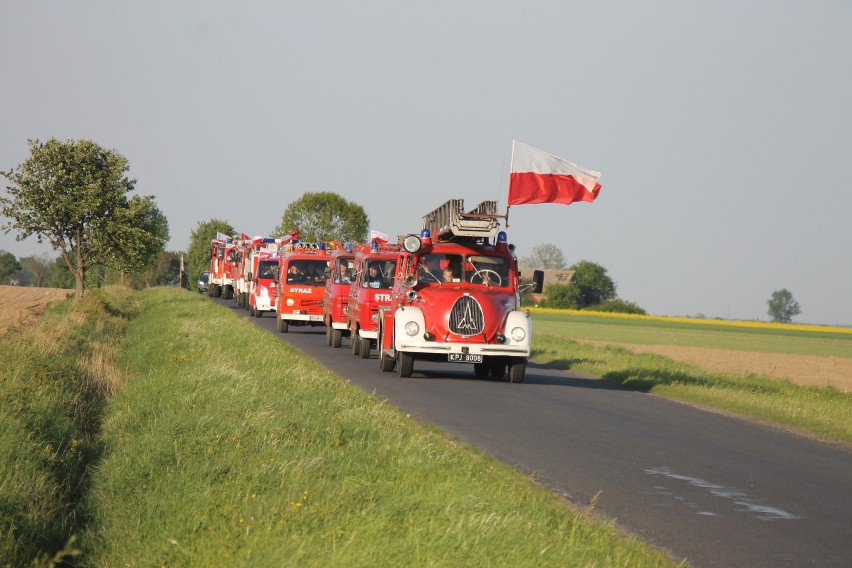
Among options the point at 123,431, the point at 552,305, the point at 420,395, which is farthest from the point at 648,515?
the point at 552,305

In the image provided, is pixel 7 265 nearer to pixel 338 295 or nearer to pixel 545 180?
pixel 338 295

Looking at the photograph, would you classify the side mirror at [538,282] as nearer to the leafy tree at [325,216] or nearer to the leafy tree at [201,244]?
the leafy tree at [325,216]

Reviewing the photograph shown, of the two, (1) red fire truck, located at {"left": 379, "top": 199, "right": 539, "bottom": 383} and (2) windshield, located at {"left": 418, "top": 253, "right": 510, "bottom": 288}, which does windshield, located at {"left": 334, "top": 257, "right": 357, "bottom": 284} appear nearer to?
(1) red fire truck, located at {"left": 379, "top": 199, "right": 539, "bottom": 383}

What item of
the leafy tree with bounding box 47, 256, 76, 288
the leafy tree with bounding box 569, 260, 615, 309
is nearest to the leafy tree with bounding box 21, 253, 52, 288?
the leafy tree with bounding box 47, 256, 76, 288

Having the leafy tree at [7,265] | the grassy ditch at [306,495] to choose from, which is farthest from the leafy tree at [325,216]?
the grassy ditch at [306,495]

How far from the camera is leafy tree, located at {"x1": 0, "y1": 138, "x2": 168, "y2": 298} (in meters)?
45.8

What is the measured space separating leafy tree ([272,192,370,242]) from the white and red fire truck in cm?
7383

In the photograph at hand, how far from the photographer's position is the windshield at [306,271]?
37.8 metres

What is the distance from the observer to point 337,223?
108 metres

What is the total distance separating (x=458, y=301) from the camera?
72.3 feet

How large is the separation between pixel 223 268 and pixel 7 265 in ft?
359

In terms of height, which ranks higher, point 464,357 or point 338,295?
point 338,295

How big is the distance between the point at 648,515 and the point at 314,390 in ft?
21.8

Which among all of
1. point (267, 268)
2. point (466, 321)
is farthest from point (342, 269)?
point (267, 268)
